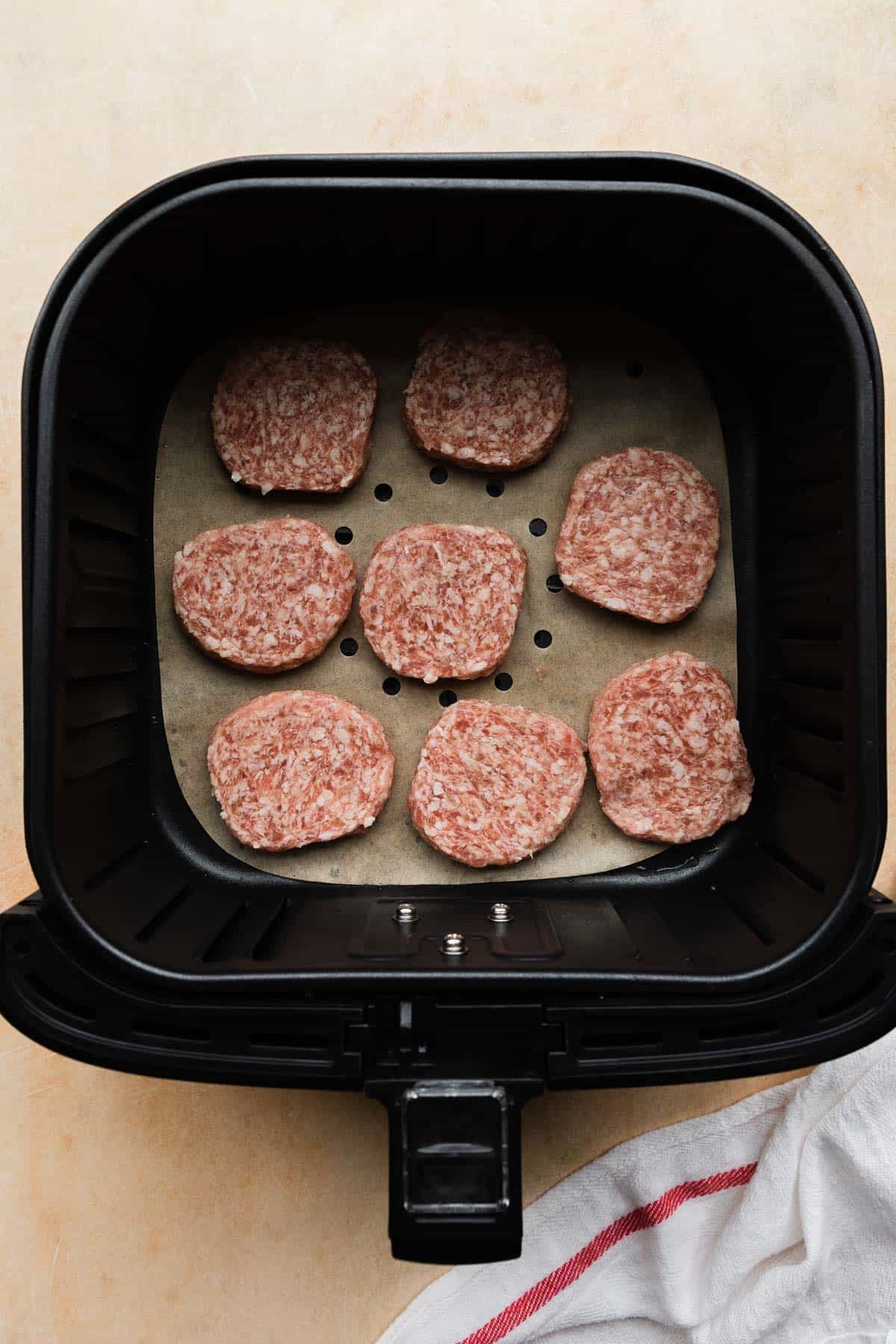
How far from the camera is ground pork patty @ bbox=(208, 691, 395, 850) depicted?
1.10 m

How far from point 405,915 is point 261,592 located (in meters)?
0.43

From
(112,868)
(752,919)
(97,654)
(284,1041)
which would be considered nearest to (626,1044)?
(752,919)

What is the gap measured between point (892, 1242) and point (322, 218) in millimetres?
1385

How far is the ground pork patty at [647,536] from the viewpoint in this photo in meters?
1.13

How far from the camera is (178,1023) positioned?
2.86 feet

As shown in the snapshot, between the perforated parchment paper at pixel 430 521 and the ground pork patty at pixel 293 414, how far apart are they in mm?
29

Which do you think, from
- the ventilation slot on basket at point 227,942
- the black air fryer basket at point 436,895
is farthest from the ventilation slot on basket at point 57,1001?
the ventilation slot on basket at point 227,942

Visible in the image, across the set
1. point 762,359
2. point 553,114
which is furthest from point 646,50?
point 762,359

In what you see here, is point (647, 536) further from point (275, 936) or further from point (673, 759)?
point (275, 936)

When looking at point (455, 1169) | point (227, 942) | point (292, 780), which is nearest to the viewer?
point (455, 1169)

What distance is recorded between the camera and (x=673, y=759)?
1118 millimetres

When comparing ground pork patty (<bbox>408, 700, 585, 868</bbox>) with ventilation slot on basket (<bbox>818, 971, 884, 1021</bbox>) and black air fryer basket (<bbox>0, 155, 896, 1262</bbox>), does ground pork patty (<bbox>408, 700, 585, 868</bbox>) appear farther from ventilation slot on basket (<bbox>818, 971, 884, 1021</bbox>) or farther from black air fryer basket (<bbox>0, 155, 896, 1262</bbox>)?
ventilation slot on basket (<bbox>818, 971, 884, 1021</bbox>)

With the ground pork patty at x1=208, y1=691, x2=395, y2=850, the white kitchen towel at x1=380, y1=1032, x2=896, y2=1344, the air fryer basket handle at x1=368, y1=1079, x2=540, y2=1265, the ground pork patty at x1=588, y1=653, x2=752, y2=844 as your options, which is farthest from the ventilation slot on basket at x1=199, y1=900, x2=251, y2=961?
the white kitchen towel at x1=380, y1=1032, x2=896, y2=1344

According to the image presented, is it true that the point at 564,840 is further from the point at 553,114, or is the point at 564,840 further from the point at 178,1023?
the point at 553,114
